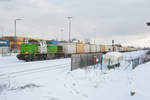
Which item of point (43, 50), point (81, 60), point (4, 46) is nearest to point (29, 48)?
point (43, 50)

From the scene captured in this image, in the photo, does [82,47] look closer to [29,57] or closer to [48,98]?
[29,57]

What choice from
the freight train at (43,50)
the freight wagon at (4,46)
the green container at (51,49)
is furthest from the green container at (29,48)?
the freight wagon at (4,46)

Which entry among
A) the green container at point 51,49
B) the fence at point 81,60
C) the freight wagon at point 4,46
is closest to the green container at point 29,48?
the green container at point 51,49

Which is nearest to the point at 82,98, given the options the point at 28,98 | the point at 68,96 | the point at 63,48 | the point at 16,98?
the point at 68,96

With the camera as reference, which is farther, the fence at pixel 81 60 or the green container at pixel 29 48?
the green container at pixel 29 48

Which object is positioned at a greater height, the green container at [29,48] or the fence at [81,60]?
the green container at [29,48]

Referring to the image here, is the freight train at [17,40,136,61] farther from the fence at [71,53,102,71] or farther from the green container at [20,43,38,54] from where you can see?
the fence at [71,53,102,71]

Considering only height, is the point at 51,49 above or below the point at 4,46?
below

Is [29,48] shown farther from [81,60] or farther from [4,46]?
[4,46]

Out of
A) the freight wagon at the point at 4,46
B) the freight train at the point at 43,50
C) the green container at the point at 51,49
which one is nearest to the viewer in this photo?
the freight train at the point at 43,50

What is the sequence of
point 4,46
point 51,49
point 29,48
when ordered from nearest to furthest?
point 29,48 < point 51,49 < point 4,46

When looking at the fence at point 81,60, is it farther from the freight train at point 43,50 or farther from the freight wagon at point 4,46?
the freight wagon at point 4,46

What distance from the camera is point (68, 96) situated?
19.7 ft

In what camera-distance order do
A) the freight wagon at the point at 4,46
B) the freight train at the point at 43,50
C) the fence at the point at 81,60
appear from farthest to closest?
the freight wagon at the point at 4,46, the freight train at the point at 43,50, the fence at the point at 81,60
